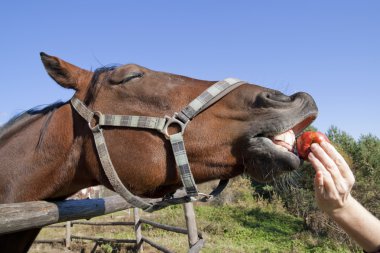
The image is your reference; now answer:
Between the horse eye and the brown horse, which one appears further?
the horse eye

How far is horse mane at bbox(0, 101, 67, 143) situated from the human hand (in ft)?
6.40

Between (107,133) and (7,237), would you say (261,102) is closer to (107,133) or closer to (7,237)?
(107,133)

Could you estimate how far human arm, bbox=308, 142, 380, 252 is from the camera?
1552 millimetres

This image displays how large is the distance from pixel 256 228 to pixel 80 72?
12.5m

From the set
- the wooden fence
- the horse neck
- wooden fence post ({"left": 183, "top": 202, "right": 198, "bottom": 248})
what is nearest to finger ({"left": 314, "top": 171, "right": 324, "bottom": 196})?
the horse neck

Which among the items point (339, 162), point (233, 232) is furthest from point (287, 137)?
point (233, 232)

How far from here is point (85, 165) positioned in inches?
96.0

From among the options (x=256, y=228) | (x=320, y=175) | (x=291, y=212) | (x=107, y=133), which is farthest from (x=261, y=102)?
(x=291, y=212)

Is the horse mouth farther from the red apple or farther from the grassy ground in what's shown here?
the grassy ground

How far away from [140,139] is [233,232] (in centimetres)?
1138

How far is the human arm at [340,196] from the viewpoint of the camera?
1.55m

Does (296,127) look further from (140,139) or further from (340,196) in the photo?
(140,139)

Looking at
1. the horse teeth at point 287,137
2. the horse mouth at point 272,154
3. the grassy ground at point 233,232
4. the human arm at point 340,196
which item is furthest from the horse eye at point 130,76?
the grassy ground at point 233,232

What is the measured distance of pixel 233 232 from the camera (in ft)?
42.2
